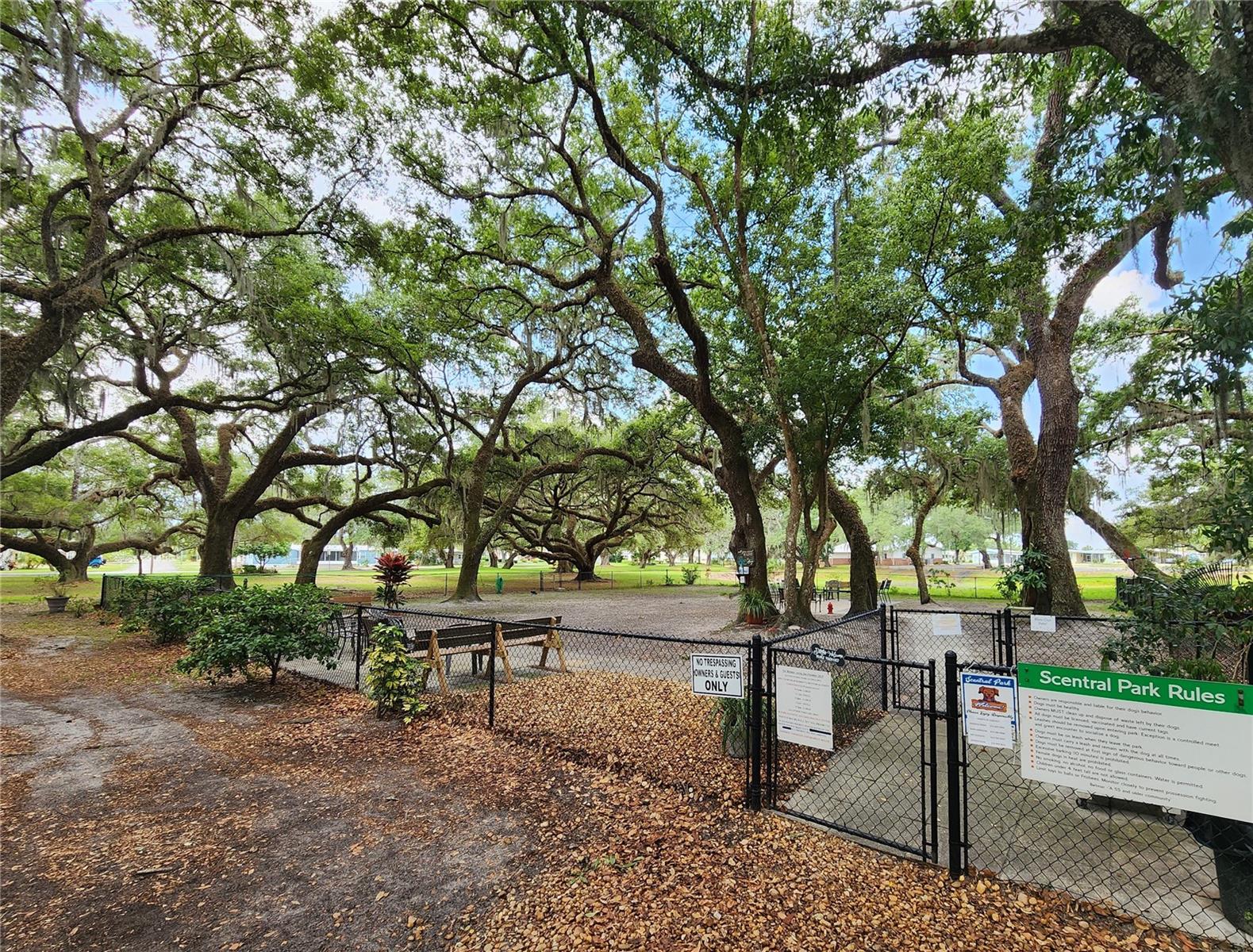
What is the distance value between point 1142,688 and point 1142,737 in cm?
23

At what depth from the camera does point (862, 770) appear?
441cm

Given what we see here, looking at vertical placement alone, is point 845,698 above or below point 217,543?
below

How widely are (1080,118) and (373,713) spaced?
9.27 m

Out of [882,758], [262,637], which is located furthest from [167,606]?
[882,758]

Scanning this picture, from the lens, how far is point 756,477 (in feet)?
55.5

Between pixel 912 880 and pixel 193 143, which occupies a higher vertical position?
pixel 193 143

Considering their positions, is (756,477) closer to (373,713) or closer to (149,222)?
(373,713)

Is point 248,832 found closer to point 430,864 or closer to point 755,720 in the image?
point 430,864

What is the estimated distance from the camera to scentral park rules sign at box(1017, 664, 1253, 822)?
2354mm

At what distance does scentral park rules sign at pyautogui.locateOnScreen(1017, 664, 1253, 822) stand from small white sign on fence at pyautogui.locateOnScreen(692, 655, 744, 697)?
169cm

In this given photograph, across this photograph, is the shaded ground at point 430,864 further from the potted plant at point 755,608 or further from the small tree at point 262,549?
the small tree at point 262,549

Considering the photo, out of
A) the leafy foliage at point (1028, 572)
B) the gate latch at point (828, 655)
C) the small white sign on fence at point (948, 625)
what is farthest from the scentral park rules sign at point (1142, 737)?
the leafy foliage at point (1028, 572)

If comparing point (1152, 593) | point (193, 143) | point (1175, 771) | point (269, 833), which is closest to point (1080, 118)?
point (1152, 593)

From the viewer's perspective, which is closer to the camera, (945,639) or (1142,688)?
(1142,688)
